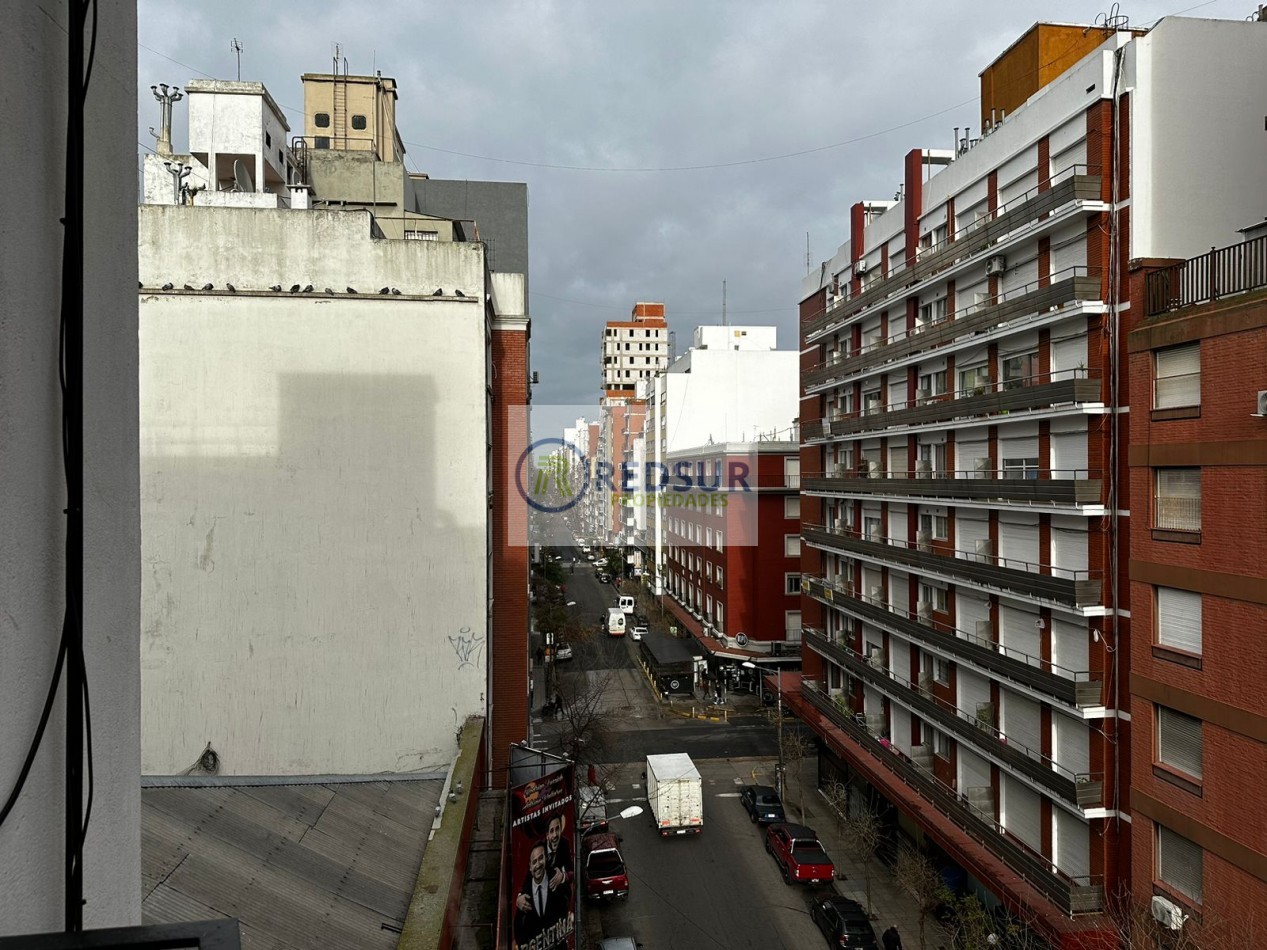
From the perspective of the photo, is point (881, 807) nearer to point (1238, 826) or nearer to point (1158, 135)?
point (1238, 826)

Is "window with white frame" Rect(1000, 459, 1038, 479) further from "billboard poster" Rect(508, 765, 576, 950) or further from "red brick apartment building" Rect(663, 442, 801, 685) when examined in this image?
"red brick apartment building" Rect(663, 442, 801, 685)

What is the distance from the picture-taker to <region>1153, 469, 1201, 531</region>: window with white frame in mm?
12358

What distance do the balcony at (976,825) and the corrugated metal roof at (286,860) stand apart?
1110cm

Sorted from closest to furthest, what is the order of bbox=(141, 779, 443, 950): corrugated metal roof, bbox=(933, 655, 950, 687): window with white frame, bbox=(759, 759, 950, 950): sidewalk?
bbox=(141, 779, 443, 950): corrugated metal roof, bbox=(759, 759, 950, 950): sidewalk, bbox=(933, 655, 950, 687): window with white frame

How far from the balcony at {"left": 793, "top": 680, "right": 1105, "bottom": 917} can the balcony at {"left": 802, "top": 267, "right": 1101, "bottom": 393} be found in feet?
33.1

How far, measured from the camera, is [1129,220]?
1362 centimetres

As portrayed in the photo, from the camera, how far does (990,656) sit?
1678 centimetres

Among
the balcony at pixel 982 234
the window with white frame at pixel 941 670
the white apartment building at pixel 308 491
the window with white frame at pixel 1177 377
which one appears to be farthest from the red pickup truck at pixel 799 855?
the balcony at pixel 982 234

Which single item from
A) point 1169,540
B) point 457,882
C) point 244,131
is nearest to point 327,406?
point 457,882

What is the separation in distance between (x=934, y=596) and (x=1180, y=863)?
327 inches

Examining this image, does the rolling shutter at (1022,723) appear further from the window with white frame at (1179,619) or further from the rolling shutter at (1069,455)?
the rolling shutter at (1069,455)

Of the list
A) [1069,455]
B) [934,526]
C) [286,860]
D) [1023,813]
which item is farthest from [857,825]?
[286,860]

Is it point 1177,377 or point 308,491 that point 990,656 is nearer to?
point 1177,377

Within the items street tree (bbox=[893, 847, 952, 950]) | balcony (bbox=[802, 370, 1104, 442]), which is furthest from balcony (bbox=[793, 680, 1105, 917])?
balcony (bbox=[802, 370, 1104, 442])
